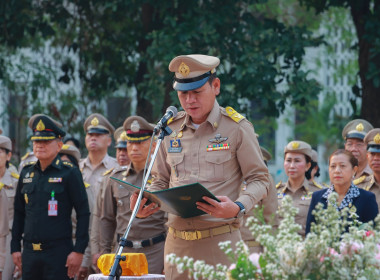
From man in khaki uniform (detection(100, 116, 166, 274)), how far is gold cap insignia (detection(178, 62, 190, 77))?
9.85ft

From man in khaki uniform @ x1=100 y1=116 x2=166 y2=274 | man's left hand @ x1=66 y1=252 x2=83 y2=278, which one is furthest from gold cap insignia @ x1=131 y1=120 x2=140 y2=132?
man's left hand @ x1=66 y1=252 x2=83 y2=278

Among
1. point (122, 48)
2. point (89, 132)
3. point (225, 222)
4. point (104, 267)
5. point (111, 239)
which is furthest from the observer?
point (122, 48)

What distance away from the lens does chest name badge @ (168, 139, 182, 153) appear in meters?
6.04

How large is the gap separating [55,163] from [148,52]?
17.5ft

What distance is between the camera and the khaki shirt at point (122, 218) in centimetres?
868

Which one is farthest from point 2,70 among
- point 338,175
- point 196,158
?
point 196,158

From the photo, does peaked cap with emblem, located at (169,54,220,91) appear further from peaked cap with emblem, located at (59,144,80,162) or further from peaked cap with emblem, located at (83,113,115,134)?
peaked cap with emblem, located at (83,113,115,134)

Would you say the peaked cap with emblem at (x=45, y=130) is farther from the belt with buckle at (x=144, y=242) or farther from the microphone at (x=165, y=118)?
the microphone at (x=165, y=118)

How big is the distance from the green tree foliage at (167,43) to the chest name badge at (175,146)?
7143 mm

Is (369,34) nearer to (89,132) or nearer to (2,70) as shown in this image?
(89,132)

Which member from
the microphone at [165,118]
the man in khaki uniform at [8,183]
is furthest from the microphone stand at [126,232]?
the man in khaki uniform at [8,183]

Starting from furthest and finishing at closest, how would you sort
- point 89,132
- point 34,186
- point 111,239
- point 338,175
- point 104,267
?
point 89,132
point 111,239
point 34,186
point 338,175
point 104,267

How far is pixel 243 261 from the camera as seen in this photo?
12.9ft

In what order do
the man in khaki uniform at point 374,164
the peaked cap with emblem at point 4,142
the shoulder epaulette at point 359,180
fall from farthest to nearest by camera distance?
the peaked cap with emblem at point 4,142 < the shoulder epaulette at point 359,180 < the man in khaki uniform at point 374,164
